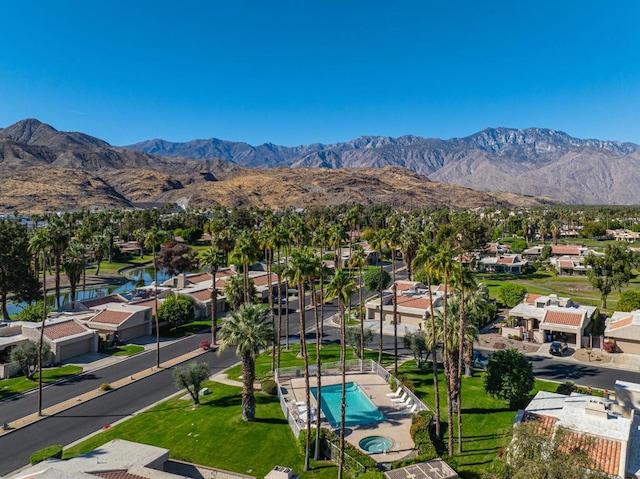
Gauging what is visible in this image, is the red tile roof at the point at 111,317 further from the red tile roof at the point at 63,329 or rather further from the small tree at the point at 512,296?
the small tree at the point at 512,296

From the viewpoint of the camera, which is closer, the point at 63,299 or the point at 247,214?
the point at 63,299

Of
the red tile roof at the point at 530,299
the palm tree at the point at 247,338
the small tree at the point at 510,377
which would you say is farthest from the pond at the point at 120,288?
the red tile roof at the point at 530,299

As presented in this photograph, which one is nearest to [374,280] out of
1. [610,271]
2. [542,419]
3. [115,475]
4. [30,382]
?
[610,271]

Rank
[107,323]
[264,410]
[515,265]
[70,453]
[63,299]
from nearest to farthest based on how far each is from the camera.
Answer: [70,453], [264,410], [107,323], [63,299], [515,265]

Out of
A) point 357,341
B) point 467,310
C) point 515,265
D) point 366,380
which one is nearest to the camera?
point 467,310

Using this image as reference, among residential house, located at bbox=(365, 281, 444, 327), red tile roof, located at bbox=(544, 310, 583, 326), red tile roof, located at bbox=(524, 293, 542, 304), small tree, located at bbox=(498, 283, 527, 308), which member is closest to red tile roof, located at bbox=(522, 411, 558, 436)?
red tile roof, located at bbox=(544, 310, 583, 326)

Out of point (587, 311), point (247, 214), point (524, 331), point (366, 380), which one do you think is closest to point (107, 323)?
point (366, 380)

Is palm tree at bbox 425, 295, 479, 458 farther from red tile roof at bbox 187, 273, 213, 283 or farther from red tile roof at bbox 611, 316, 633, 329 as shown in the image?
red tile roof at bbox 187, 273, 213, 283

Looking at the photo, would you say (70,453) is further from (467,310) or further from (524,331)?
(524,331)
